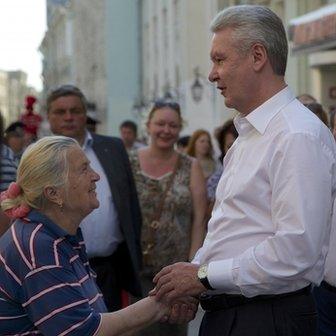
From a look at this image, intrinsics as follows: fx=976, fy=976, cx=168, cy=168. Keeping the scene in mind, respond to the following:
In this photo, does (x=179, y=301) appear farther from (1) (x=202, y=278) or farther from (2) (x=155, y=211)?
(2) (x=155, y=211)

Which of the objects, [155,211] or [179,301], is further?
[155,211]

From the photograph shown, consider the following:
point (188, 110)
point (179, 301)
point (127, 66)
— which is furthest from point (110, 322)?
Result: point (127, 66)

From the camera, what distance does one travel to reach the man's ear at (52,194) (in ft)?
11.5

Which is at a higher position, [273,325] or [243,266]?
[243,266]

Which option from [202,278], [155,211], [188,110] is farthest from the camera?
[188,110]

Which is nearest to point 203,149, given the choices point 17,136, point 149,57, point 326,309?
point 17,136

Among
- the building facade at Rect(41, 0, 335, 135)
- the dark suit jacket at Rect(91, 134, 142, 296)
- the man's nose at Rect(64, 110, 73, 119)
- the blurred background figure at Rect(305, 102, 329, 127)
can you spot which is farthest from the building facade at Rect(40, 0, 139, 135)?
the blurred background figure at Rect(305, 102, 329, 127)

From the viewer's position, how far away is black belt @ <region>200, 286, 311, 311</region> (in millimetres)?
3256

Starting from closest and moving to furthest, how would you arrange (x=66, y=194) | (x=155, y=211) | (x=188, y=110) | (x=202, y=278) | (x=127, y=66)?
1. (x=202, y=278)
2. (x=66, y=194)
3. (x=155, y=211)
4. (x=188, y=110)
5. (x=127, y=66)

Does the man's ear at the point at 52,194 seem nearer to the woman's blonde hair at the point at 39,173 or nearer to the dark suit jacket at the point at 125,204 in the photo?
the woman's blonde hair at the point at 39,173

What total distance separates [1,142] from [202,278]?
2004 mm

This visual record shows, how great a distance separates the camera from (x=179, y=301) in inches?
135

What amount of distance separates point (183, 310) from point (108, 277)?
2.32m

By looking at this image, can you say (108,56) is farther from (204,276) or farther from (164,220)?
(204,276)
